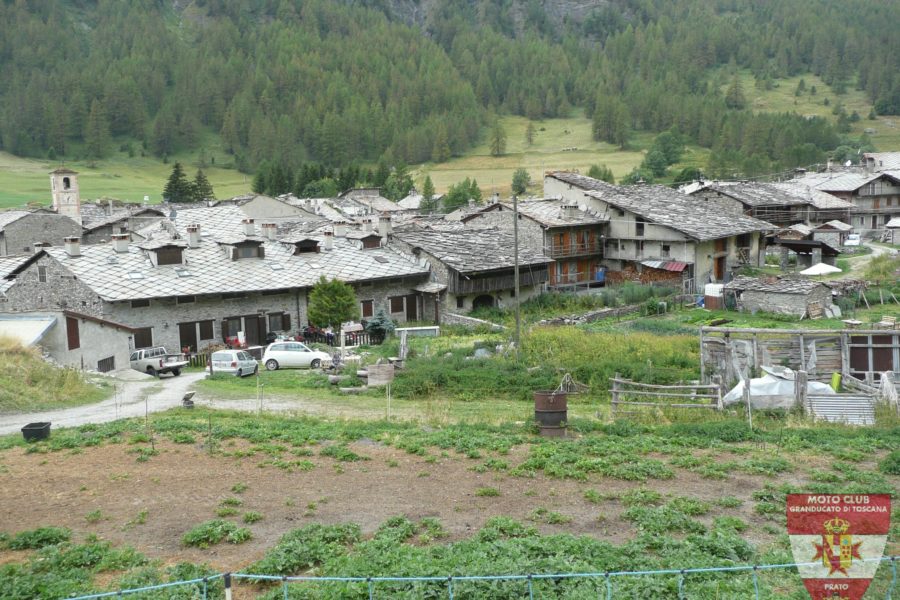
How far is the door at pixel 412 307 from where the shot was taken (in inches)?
1797

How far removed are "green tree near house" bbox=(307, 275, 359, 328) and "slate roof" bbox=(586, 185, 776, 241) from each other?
2343 cm

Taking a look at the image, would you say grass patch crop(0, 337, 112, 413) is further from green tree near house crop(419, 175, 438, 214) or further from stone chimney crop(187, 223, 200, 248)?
green tree near house crop(419, 175, 438, 214)

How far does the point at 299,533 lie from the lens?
527 inches

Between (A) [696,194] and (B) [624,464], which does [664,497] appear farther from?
(A) [696,194]

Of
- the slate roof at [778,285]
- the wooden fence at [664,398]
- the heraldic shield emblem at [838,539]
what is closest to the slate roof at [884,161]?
the slate roof at [778,285]

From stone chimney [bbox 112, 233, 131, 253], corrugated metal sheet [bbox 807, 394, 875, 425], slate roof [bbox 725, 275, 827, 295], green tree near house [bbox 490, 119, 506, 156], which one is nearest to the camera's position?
corrugated metal sheet [bbox 807, 394, 875, 425]

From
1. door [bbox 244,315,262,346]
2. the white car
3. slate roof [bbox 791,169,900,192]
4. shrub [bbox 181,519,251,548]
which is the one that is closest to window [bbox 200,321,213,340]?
door [bbox 244,315,262,346]

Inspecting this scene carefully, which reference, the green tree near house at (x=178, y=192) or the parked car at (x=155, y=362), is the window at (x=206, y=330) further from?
the green tree near house at (x=178, y=192)

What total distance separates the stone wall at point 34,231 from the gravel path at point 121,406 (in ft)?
113

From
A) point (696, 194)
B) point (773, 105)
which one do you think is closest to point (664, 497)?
point (696, 194)

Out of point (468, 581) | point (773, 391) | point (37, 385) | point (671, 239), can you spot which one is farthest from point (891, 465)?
point (671, 239)

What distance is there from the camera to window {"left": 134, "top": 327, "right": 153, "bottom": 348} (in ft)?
123

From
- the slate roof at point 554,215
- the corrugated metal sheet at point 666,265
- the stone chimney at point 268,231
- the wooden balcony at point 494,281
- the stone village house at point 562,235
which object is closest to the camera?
the wooden balcony at point 494,281

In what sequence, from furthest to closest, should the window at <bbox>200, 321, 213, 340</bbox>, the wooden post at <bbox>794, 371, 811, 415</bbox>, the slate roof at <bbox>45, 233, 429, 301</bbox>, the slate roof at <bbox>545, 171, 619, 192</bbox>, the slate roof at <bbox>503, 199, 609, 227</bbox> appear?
the slate roof at <bbox>545, 171, 619, 192</bbox> < the slate roof at <bbox>503, 199, 609, 227</bbox> < the window at <bbox>200, 321, 213, 340</bbox> < the slate roof at <bbox>45, 233, 429, 301</bbox> < the wooden post at <bbox>794, 371, 811, 415</bbox>
